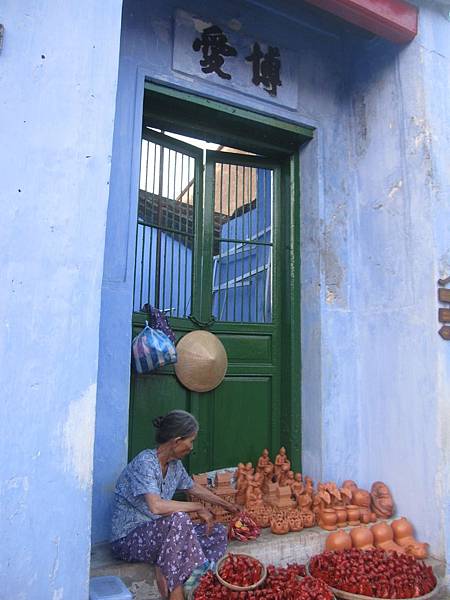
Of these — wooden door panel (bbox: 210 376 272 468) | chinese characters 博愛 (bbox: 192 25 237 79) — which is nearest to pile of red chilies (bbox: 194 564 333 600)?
wooden door panel (bbox: 210 376 272 468)

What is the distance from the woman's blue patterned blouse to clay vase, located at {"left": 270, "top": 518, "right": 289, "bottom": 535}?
0.82m

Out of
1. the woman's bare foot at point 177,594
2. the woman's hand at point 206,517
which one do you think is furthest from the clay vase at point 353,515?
the woman's bare foot at point 177,594

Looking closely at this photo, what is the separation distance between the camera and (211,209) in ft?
13.8

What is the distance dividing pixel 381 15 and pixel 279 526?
360 cm

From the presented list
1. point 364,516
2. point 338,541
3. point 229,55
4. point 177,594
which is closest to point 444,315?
point 364,516

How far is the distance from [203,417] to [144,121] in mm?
2308

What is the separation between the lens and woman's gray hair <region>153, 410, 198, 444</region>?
293cm

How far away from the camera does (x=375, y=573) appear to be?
2969 mm

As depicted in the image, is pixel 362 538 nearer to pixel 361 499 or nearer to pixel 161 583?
pixel 361 499

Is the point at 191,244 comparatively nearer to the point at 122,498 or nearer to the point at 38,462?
the point at 122,498

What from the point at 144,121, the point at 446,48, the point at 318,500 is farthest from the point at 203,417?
the point at 446,48

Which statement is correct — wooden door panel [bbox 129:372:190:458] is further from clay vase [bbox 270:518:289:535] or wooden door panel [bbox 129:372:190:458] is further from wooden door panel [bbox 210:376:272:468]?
clay vase [bbox 270:518:289:535]

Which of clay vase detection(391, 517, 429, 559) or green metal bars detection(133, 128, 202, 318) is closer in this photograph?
clay vase detection(391, 517, 429, 559)

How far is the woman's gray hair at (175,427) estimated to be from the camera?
293cm
